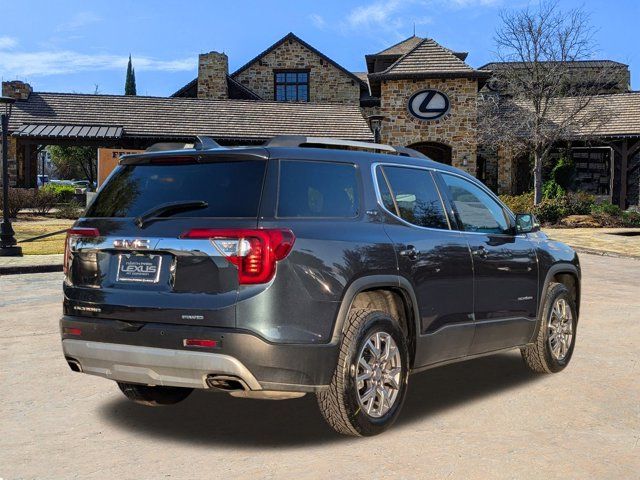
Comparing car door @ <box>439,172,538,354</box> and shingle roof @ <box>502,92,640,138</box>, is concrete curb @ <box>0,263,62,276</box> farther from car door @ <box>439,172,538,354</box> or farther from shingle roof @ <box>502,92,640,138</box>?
shingle roof @ <box>502,92,640,138</box>

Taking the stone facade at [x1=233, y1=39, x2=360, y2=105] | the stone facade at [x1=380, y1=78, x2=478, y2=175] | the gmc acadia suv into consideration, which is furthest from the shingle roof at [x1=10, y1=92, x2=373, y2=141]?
the gmc acadia suv

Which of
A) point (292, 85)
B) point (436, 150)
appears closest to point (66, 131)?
point (292, 85)

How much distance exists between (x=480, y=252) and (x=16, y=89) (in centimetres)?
3772

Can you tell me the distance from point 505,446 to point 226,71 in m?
42.8

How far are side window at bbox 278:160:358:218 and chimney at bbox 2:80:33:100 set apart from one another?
123ft

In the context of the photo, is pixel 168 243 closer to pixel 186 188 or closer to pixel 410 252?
pixel 186 188

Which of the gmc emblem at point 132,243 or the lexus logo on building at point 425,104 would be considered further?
the lexus logo on building at point 425,104

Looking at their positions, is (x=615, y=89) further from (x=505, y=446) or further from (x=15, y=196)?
(x=505, y=446)

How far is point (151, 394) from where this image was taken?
562cm

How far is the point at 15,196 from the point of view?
105 feet

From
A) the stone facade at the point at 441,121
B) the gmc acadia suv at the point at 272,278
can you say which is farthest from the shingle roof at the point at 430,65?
the gmc acadia suv at the point at 272,278

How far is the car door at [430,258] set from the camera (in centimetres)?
520

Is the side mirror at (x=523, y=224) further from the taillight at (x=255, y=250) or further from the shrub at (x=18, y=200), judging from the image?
the shrub at (x=18, y=200)

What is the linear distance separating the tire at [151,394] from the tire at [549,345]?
3020 mm
